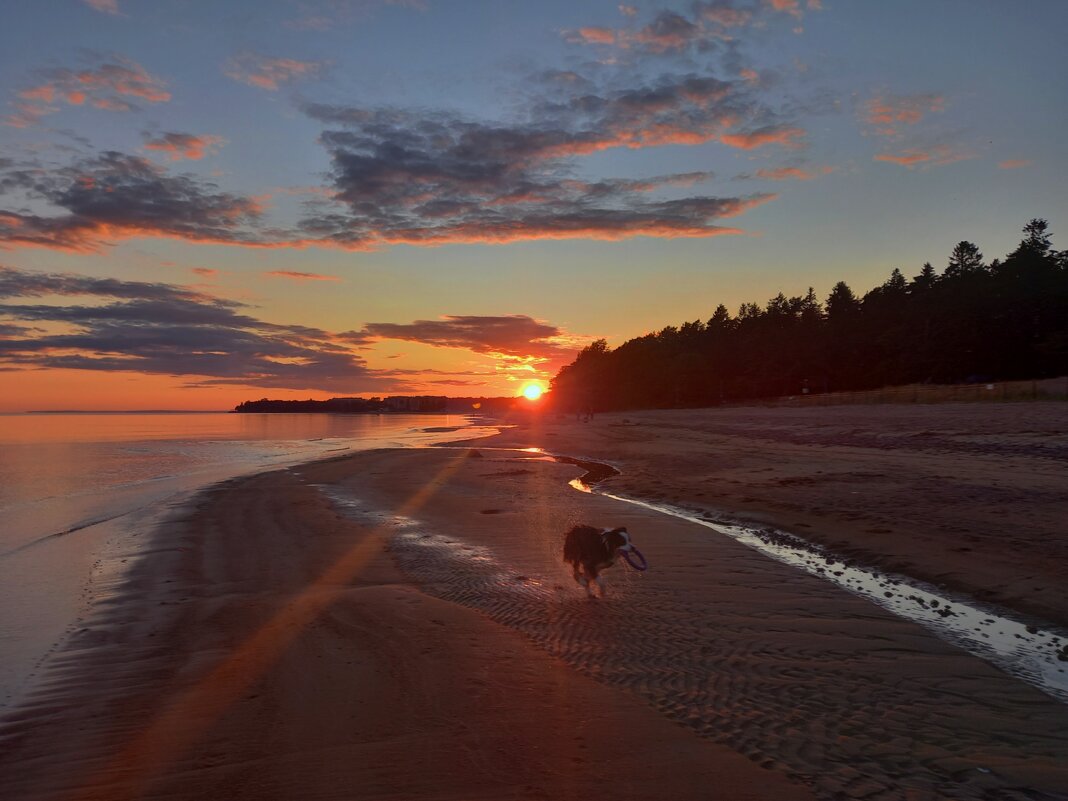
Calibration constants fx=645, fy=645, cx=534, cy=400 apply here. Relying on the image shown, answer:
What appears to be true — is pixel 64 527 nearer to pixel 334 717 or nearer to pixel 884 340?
pixel 334 717

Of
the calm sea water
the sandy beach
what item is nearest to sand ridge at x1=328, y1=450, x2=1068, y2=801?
the sandy beach

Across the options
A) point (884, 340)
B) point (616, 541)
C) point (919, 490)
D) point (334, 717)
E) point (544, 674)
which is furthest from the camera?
point (884, 340)

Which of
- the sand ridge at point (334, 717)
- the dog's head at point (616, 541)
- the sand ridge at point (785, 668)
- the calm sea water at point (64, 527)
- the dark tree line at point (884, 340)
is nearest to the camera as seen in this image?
the sand ridge at point (334, 717)

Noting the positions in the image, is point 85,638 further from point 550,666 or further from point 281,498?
point 281,498

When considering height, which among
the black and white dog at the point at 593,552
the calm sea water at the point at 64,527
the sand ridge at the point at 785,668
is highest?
the black and white dog at the point at 593,552

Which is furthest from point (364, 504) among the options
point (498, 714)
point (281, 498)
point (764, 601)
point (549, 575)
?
point (498, 714)

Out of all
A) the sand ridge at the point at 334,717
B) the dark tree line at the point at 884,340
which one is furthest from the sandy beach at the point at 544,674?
the dark tree line at the point at 884,340

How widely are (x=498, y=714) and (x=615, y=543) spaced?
3.89 metres

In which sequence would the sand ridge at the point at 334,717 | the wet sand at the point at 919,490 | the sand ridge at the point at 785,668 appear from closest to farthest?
the sand ridge at the point at 334,717, the sand ridge at the point at 785,668, the wet sand at the point at 919,490

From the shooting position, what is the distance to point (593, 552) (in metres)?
8.93

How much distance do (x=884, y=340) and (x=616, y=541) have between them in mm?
79162

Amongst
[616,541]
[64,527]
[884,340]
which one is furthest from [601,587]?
[884,340]

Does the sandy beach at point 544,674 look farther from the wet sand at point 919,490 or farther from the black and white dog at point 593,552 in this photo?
the black and white dog at point 593,552

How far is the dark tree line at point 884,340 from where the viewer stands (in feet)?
221
